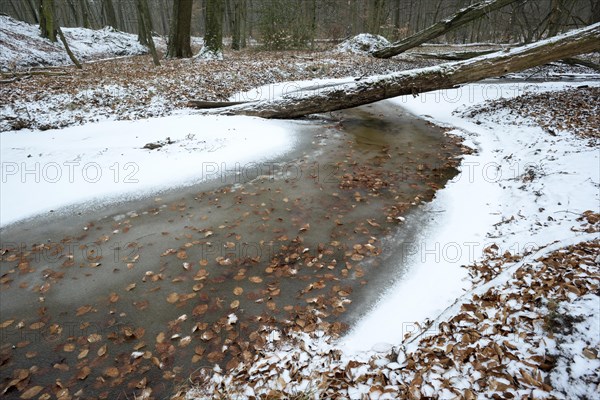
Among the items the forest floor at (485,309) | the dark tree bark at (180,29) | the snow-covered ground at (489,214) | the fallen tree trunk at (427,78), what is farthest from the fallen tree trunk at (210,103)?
the dark tree bark at (180,29)

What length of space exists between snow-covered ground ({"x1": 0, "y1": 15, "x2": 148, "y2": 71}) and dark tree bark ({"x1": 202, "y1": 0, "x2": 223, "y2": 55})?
8.46 metres

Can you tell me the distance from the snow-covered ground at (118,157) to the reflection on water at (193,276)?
2.44ft

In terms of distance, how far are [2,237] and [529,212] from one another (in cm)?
829

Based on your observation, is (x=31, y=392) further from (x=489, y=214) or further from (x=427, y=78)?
(x=427, y=78)

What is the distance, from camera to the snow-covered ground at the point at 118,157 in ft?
20.2

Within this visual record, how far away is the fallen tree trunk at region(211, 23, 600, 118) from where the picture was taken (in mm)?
9188

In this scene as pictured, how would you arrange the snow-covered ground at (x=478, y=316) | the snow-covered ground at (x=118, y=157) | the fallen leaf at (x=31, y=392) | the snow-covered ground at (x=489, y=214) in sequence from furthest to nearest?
the snow-covered ground at (x=118, y=157) → the snow-covered ground at (x=489, y=214) → the fallen leaf at (x=31, y=392) → the snow-covered ground at (x=478, y=316)

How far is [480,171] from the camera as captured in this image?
22.7 ft

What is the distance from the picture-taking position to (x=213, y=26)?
54.4ft

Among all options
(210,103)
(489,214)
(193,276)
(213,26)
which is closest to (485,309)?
(489,214)

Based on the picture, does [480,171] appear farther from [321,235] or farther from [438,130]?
[321,235]

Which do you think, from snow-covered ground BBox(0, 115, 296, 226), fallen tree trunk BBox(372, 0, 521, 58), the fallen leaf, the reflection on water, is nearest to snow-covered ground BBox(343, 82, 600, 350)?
the reflection on water

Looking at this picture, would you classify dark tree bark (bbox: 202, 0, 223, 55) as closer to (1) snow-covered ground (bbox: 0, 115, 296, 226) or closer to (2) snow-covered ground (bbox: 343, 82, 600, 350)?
(1) snow-covered ground (bbox: 0, 115, 296, 226)

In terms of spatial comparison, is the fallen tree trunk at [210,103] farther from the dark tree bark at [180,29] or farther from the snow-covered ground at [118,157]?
the dark tree bark at [180,29]
